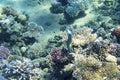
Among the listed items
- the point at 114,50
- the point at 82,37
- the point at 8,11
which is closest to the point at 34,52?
the point at 8,11

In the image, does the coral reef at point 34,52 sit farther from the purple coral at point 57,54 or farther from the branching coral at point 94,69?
the branching coral at point 94,69

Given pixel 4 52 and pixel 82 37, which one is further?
pixel 4 52

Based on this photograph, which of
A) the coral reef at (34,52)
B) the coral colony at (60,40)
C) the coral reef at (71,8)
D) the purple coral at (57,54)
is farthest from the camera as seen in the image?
the coral reef at (71,8)

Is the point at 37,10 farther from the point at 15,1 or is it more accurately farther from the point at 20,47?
the point at 20,47

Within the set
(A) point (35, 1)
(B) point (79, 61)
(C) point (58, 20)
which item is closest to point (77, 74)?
(B) point (79, 61)

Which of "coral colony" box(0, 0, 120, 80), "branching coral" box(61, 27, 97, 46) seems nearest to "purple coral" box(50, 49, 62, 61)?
"coral colony" box(0, 0, 120, 80)

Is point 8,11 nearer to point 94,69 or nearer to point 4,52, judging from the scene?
point 4,52

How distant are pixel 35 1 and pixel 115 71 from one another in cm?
683

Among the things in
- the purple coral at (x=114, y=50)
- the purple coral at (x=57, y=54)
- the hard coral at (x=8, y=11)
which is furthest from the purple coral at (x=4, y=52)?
the purple coral at (x=114, y=50)

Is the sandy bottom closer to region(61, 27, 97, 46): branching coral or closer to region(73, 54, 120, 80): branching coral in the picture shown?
region(61, 27, 97, 46): branching coral

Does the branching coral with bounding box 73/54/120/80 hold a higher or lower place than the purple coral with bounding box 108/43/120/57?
lower

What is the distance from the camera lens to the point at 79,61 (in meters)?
5.37

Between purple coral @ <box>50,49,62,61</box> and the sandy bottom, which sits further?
the sandy bottom

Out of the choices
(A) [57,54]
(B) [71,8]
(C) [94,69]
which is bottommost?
(C) [94,69]
